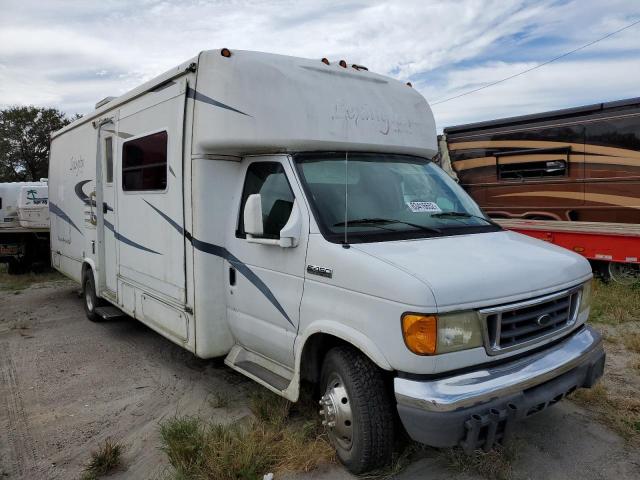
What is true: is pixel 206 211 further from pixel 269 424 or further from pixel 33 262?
pixel 33 262

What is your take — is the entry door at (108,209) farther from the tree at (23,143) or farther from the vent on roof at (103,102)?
the tree at (23,143)

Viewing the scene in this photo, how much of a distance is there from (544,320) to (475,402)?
2.69 ft

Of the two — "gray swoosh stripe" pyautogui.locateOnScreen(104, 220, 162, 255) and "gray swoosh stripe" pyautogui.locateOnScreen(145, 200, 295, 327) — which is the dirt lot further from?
"gray swoosh stripe" pyautogui.locateOnScreen(104, 220, 162, 255)

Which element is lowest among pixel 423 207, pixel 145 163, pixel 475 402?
pixel 475 402

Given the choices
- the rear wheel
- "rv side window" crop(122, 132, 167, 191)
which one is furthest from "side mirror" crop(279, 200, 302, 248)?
the rear wheel

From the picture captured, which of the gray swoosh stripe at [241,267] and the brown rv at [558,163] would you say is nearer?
the gray swoosh stripe at [241,267]

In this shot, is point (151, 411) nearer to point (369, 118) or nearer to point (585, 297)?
point (369, 118)

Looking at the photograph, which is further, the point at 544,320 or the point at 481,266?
the point at 544,320

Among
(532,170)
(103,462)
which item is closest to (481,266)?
(103,462)

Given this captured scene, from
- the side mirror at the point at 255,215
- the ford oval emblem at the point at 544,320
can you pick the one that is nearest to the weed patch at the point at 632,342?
the ford oval emblem at the point at 544,320

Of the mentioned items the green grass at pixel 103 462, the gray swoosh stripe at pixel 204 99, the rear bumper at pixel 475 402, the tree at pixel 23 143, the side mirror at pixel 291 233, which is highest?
the tree at pixel 23 143

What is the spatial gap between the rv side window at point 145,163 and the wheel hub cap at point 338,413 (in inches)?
104

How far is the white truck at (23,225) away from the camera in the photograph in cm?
1187

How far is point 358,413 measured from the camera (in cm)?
322
